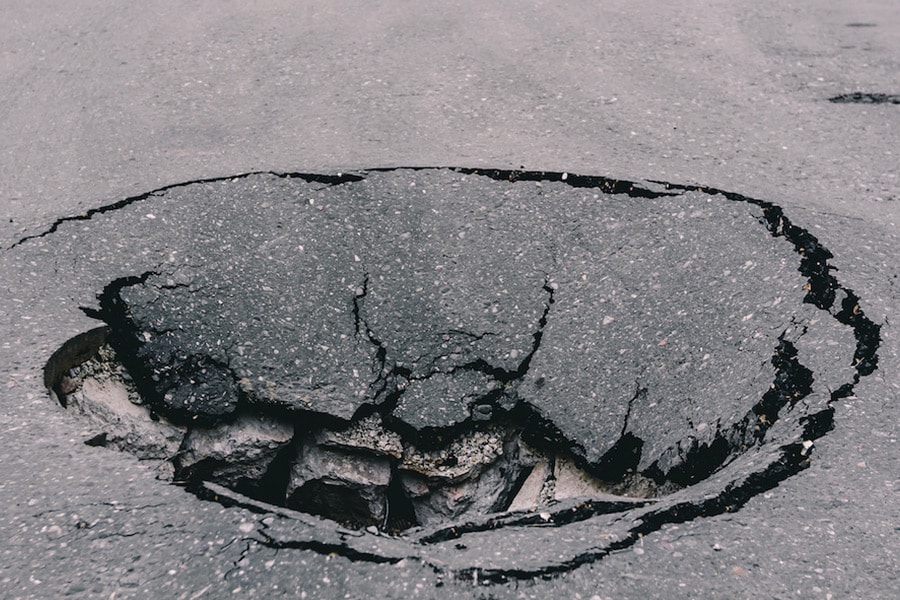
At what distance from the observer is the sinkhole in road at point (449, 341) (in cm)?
281

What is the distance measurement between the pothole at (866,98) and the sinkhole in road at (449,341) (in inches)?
48.8

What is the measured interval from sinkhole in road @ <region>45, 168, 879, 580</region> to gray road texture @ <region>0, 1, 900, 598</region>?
198 millimetres

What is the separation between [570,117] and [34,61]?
9.72 ft

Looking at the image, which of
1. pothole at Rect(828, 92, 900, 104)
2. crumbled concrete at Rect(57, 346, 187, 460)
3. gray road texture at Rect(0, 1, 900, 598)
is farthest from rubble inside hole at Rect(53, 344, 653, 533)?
pothole at Rect(828, 92, 900, 104)

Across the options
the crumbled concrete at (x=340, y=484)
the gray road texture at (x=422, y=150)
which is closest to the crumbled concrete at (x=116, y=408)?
the gray road texture at (x=422, y=150)

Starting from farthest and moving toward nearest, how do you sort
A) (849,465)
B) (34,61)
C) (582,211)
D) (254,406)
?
(34,61) < (582,211) < (254,406) < (849,465)

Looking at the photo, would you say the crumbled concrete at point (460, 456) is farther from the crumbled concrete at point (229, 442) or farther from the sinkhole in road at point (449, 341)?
the crumbled concrete at point (229, 442)

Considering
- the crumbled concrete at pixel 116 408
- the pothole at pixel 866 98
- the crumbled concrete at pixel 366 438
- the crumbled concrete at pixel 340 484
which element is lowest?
the crumbled concrete at pixel 340 484

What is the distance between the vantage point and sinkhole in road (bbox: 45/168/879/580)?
281cm

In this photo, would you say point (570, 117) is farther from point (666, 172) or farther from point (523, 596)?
point (523, 596)

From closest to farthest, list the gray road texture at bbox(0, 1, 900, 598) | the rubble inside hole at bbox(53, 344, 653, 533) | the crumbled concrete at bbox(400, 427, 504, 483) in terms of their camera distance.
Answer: the gray road texture at bbox(0, 1, 900, 598) → the rubble inside hole at bbox(53, 344, 653, 533) → the crumbled concrete at bbox(400, 427, 504, 483)

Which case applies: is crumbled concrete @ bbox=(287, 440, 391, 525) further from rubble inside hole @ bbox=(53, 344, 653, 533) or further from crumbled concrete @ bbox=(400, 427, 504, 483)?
crumbled concrete @ bbox=(400, 427, 504, 483)

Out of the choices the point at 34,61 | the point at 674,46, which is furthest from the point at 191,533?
A: the point at 674,46

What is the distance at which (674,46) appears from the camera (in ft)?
14.6
